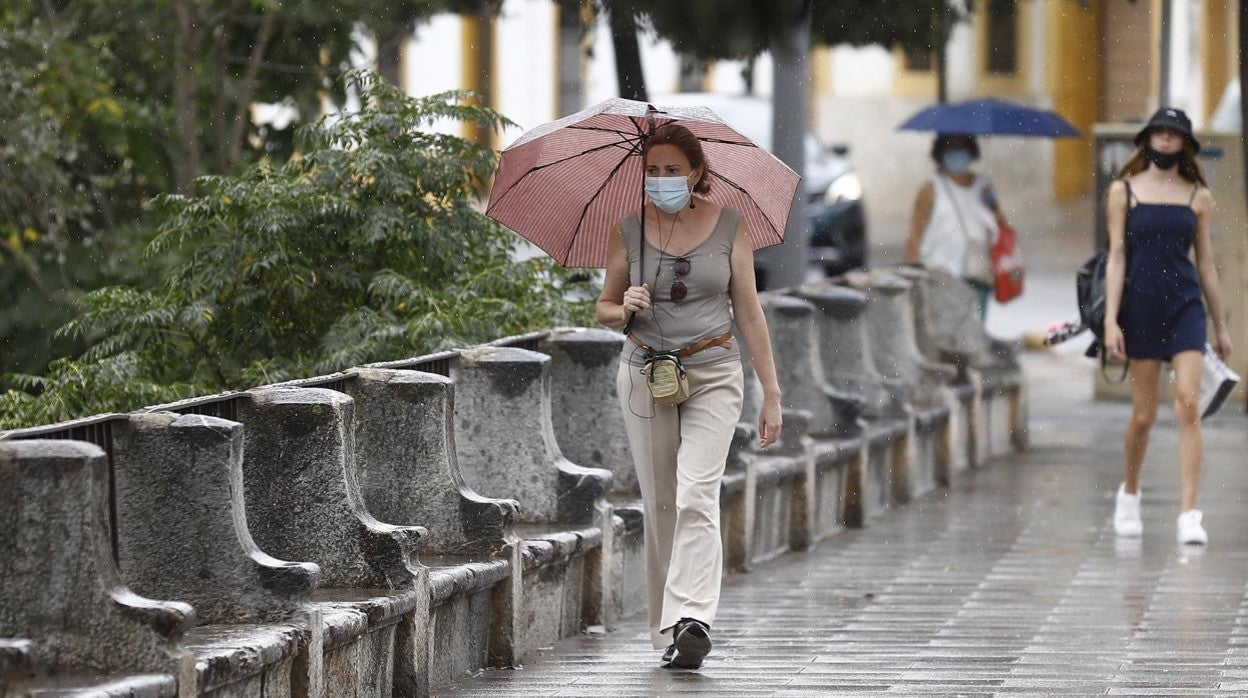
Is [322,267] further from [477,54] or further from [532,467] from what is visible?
[477,54]

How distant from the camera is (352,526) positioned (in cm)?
707

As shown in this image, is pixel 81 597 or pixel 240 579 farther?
pixel 240 579

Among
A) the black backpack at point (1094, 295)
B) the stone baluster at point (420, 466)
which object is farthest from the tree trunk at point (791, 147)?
the stone baluster at point (420, 466)

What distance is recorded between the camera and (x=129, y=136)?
1638cm

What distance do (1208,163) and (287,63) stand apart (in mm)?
6232

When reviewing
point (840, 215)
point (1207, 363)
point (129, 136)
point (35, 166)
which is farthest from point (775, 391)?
point (840, 215)

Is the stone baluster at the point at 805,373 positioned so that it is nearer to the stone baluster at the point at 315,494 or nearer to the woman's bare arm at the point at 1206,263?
the woman's bare arm at the point at 1206,263

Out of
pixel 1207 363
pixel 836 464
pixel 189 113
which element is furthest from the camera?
pixel 189 113

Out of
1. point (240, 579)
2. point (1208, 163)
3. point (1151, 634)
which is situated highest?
point (1208, 163)

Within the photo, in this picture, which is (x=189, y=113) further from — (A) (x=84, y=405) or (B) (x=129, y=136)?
(A) (x=84, y=405)

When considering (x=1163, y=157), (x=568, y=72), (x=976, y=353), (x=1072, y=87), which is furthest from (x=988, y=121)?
(x=1072, y=87)

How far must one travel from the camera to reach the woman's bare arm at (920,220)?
1608cm

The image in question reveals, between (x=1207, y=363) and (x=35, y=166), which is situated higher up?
(x=35, y=166)

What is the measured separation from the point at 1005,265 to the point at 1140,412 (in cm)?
505
